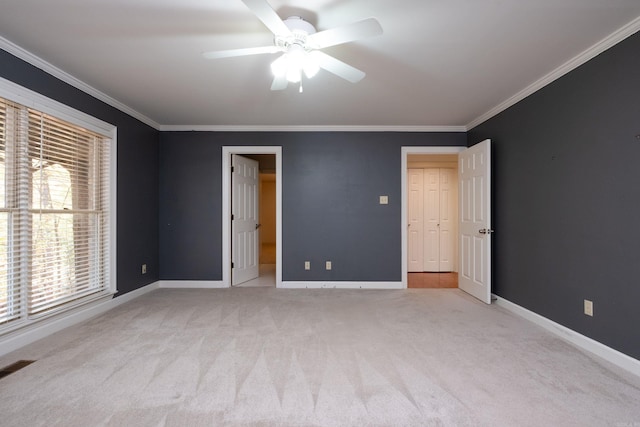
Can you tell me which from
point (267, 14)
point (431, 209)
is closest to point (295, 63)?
point (267, 14)

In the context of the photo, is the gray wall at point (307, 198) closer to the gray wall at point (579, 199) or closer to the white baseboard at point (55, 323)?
the white baseboard at point (55, 323)

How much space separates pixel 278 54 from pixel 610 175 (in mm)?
2776

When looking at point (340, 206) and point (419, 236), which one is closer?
point (340, 206)

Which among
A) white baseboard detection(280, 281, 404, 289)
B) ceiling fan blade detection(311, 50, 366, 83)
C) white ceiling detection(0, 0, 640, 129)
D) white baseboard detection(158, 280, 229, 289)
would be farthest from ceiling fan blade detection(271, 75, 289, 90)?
white baseboard detection(158, 280, 229, 289)

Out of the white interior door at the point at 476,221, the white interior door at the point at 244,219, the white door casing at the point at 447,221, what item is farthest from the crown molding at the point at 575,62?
the white interior door at the point at 244,219

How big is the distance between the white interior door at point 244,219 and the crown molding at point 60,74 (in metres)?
1.50

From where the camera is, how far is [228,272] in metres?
4.44

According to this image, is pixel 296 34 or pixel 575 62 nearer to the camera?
pixel 296 34

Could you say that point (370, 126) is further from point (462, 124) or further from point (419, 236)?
point (419, 236)

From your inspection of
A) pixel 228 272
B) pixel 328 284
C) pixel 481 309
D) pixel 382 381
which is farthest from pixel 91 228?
pixel 481 309

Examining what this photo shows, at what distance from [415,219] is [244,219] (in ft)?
10.4

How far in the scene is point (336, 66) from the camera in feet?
6.97

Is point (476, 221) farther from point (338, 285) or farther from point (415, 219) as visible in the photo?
point (338, 285)

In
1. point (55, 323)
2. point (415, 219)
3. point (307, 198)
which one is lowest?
point (55, 323)
